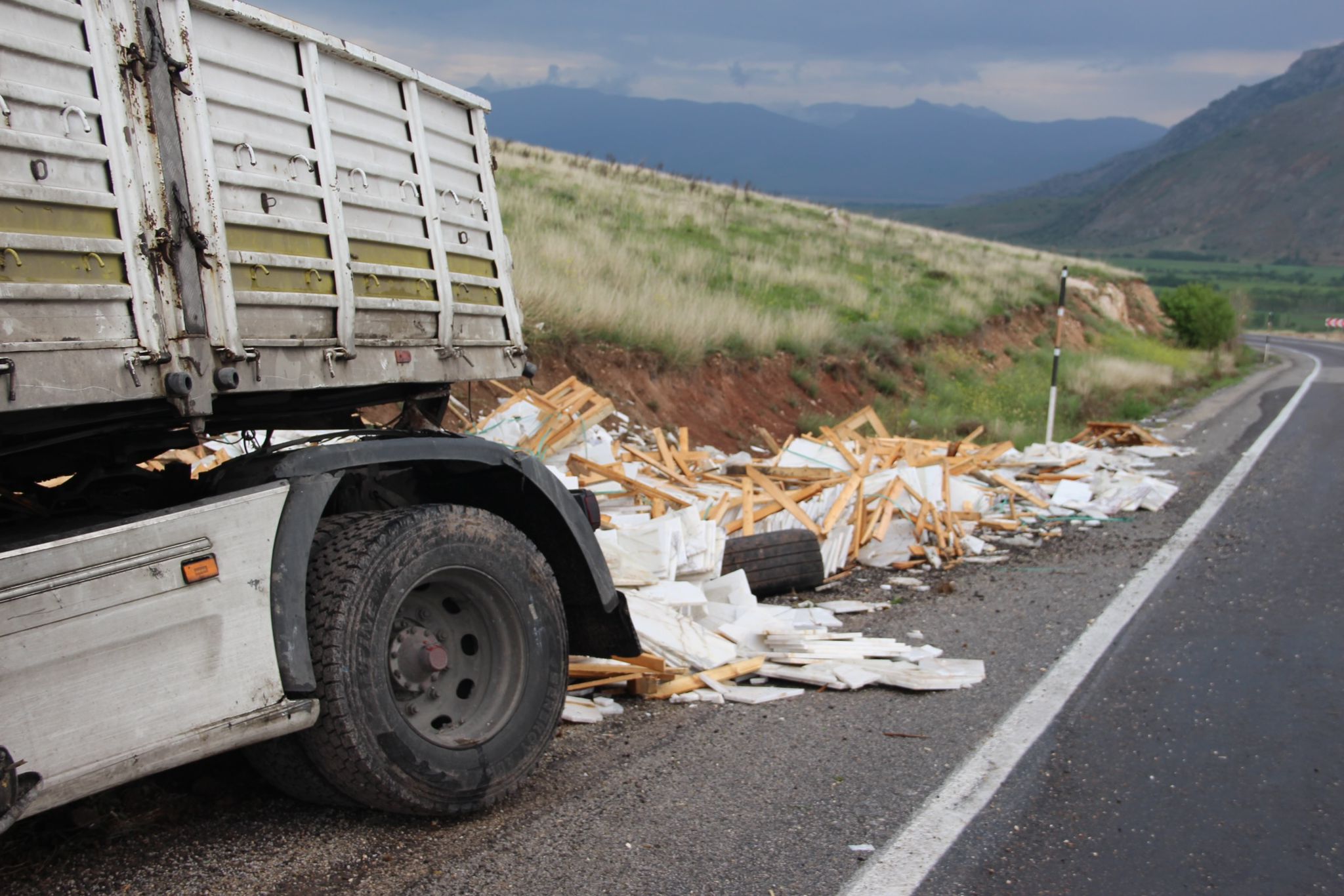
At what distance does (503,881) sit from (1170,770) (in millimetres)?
2989

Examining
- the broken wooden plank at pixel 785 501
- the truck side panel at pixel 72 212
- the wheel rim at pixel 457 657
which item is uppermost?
the truck side panel at pixel 72 212

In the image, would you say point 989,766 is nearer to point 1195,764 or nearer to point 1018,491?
point 1195,764

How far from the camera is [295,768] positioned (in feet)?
12.8

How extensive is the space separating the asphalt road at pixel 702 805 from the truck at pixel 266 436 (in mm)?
245

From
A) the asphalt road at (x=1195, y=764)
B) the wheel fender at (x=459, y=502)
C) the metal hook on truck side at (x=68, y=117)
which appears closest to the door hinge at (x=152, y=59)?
the metal hook on truck side at (x=68, y=117)

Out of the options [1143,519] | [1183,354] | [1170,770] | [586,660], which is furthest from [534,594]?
[1183,354]

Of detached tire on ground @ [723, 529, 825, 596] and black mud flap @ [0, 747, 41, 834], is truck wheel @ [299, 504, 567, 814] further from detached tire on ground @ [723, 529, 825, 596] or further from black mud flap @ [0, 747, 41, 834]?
detached tire on ground @ [723, 529, 825, 596]

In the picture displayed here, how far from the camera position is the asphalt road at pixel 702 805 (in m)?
3.70

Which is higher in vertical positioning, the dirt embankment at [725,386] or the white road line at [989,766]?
the dirt embankment at [725,386]

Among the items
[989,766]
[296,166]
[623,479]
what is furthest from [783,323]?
[296,166]

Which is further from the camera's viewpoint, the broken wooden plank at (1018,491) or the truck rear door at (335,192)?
the broken wooden plank at (1018,491)

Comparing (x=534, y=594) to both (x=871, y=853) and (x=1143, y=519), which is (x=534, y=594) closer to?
(x=871, y=853)

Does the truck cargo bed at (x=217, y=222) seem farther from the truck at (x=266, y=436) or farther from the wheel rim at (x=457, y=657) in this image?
the wheel rim at (x=457, y=657)

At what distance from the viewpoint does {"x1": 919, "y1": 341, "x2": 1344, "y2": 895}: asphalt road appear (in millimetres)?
3996
